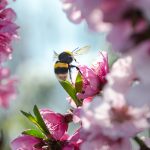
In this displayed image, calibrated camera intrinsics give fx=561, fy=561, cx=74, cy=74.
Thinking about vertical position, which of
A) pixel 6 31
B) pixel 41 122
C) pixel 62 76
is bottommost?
pixel 41 122

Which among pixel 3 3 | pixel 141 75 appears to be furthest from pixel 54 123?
pixel 141 75

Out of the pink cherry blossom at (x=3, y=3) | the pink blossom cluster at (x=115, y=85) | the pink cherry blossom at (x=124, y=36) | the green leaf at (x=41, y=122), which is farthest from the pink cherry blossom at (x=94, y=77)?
the pink cherry blossom at (x=124, y=36)

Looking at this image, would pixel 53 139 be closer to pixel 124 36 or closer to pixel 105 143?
pixel 105 143

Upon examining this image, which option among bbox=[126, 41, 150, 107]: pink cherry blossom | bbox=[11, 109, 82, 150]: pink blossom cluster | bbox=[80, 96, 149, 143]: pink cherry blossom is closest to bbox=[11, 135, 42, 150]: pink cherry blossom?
bbox=[11, 109, 82, 150]: pink blossom cluster

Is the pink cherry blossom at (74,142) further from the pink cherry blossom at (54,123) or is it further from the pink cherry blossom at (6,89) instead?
the pink cherry blossom at (6,89)

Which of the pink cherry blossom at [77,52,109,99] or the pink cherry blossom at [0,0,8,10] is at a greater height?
the pink cherry blossom at [0,0,8,10]

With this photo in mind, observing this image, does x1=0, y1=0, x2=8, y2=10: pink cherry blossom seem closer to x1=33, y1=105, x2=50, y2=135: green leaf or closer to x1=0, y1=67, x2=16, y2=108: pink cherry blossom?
x1=33, y1=105, x2=50, y2=135: green leaf
